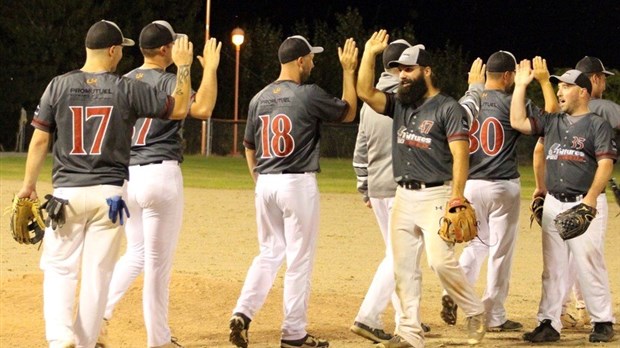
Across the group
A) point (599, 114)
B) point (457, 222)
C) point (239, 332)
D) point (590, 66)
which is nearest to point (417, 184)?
point (457, 222)

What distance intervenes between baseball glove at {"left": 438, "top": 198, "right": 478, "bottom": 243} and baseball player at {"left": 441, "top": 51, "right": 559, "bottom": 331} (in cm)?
152

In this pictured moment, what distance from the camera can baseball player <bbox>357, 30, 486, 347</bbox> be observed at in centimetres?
803

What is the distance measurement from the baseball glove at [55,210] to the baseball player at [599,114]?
4.02 meters

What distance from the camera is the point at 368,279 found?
12.1m

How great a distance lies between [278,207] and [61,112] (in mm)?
2016

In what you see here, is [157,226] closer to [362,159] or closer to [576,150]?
[362,159]

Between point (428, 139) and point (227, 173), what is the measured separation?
68.8ft

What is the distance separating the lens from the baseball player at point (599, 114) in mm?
9391

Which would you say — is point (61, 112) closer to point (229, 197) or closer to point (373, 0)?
point (229, 197)

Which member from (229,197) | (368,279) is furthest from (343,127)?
(368,279)

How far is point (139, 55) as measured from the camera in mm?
44594

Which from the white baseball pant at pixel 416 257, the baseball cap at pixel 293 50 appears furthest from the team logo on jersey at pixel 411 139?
the baseball cap at pixel 293 50

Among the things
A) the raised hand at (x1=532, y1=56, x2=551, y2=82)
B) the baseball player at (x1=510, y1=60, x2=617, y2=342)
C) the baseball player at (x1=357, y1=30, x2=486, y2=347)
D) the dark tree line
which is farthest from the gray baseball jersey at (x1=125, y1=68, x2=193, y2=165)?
the dark tree line

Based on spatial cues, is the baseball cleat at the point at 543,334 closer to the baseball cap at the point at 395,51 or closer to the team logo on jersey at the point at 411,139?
the team logo on jersey at the point at 411,139
